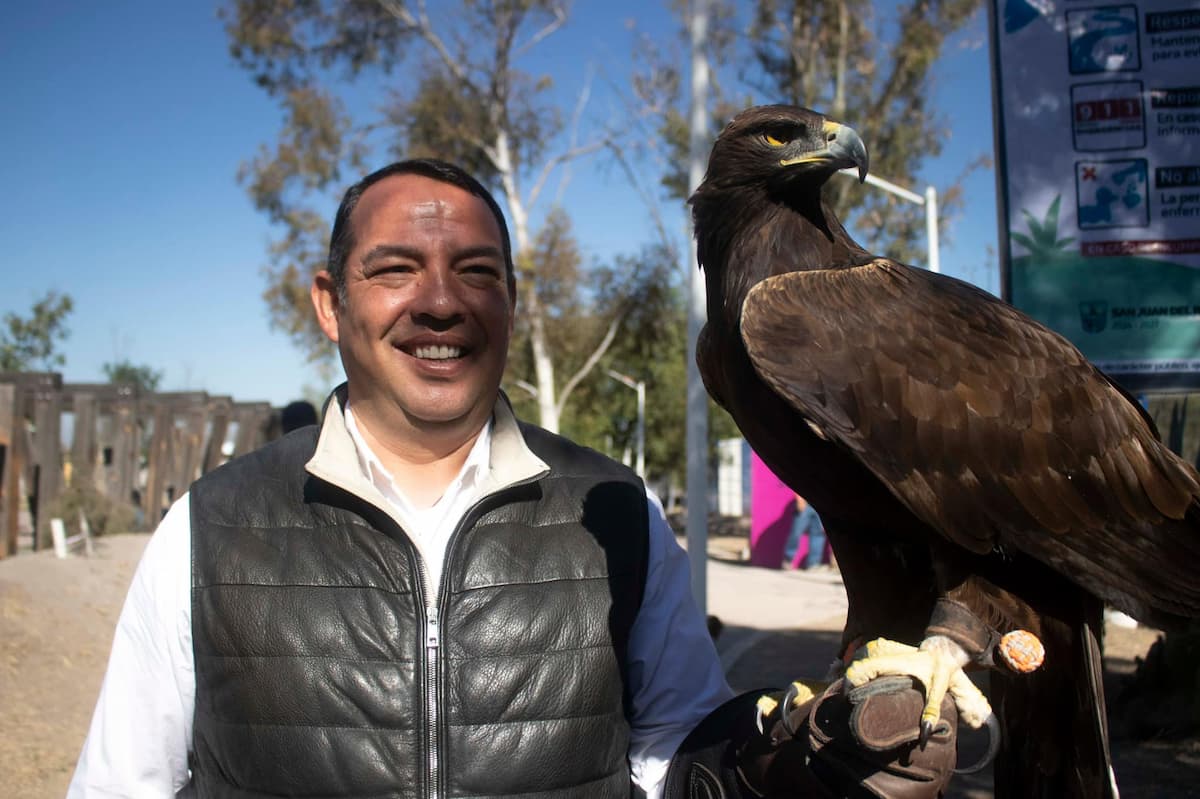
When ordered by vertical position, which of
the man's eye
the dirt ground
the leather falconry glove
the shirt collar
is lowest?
the dirt ground

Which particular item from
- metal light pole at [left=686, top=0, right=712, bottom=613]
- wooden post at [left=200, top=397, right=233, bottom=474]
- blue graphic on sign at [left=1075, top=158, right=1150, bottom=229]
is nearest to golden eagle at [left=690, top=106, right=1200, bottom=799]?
blue graphic on sign at [left=1075, top=158, right=1150, bottom=229]

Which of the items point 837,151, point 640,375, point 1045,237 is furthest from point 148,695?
point 640,375

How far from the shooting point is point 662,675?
2096 mm

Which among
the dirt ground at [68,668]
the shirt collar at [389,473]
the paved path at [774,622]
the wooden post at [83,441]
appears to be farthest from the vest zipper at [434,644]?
the wooden post at [83,441]

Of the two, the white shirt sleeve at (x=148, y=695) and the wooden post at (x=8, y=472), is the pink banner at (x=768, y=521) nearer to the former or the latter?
the wooden post at (x=8, y=472)

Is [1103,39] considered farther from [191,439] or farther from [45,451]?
[191,439]

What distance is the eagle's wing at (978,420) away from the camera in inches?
79.7

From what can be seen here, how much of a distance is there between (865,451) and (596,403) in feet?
108

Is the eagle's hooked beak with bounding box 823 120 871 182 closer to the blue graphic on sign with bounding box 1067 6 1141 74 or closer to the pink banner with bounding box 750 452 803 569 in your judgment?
the blue graphic on sign with bounding box 1067 6 1141 74

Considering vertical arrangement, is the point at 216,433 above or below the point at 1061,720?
above

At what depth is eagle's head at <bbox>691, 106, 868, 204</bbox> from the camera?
2.29 meters

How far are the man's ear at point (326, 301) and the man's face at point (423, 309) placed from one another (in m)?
0.12

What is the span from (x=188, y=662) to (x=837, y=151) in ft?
6.08

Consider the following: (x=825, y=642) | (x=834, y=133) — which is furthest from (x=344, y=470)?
(x=825, y=642)
